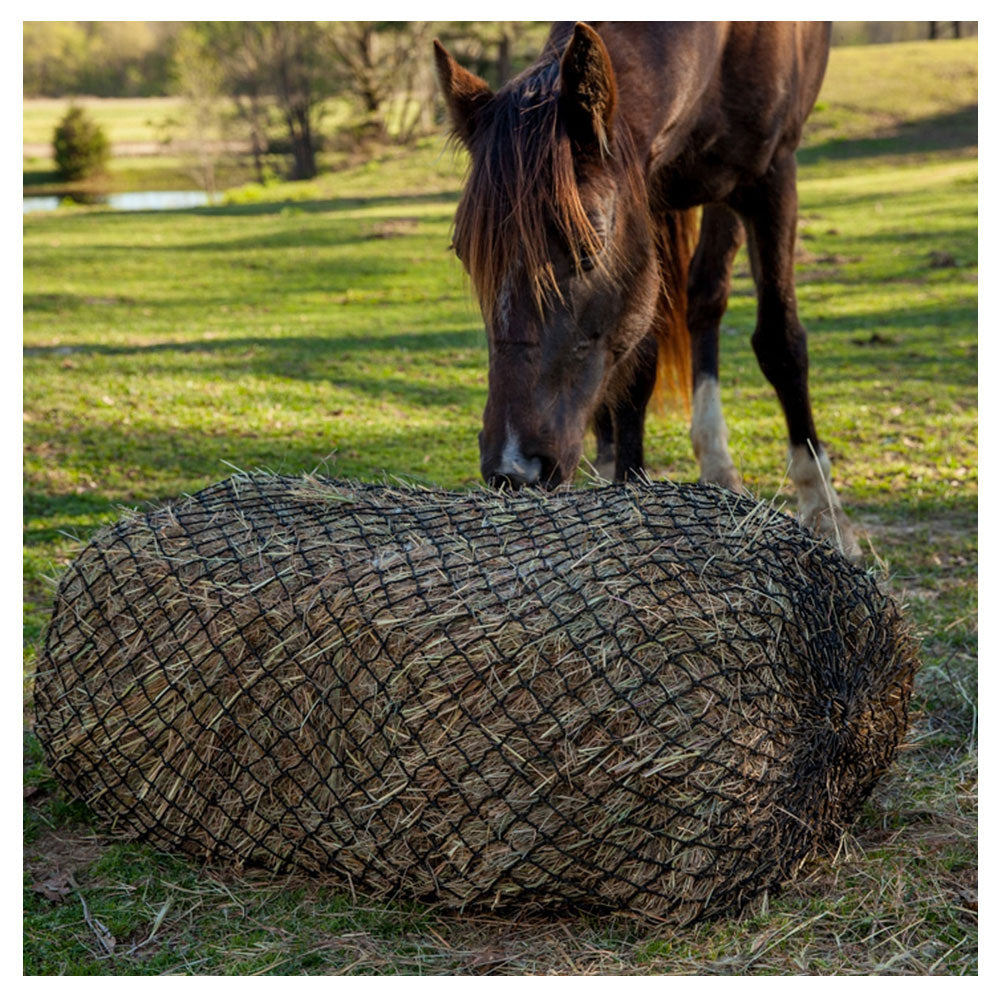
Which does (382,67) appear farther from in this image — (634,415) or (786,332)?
(634,415)

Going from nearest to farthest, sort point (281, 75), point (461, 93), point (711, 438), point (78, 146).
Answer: point (461, 93) < point (711, 438) < point (78, 146) < point (281, 75)

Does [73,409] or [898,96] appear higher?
[898,96]

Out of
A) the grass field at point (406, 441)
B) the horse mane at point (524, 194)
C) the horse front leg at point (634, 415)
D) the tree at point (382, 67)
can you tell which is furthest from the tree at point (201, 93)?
the horse mane at point (524, 194)

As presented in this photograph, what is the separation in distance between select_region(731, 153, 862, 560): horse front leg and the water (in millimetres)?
23745

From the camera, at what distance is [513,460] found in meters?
3.07

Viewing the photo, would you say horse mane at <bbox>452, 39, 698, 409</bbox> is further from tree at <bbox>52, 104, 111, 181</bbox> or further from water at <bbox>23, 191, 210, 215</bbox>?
tree at <bbox>52, 104, 111, 181</bbox>

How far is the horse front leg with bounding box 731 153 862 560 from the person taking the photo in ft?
15.5

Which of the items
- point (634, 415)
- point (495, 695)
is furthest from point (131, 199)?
point (495, 695)

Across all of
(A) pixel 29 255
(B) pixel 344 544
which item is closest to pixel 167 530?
(B) pixel 344 544

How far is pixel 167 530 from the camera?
3.21 meters

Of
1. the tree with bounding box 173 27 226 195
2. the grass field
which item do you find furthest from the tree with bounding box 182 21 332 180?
the grass field

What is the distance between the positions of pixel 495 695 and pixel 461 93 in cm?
206

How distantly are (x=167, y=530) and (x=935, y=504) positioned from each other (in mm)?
4282

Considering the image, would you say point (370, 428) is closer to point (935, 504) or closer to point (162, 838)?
point (935, 504)
